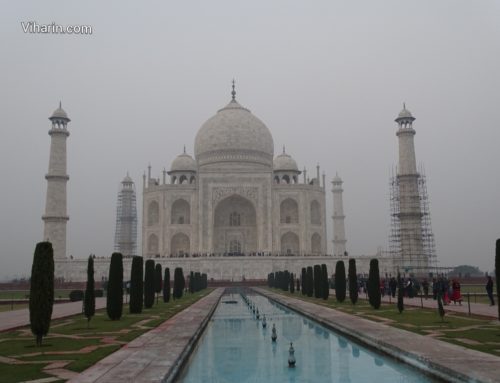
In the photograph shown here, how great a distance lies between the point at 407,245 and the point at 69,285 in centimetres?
1936

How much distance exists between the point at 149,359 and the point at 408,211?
1110 inches

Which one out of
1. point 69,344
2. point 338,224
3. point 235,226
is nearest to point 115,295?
point 69,344

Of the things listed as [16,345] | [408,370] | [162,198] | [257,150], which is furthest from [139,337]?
[257,150]

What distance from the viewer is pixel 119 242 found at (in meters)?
45.5

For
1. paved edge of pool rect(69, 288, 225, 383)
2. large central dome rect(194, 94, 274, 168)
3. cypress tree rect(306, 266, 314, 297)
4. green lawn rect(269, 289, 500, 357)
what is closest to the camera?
paved edge of pool rect(69, 288, 225, 383)

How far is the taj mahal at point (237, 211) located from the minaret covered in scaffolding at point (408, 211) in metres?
0.06

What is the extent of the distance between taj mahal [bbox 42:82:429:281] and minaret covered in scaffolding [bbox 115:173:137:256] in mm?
1434

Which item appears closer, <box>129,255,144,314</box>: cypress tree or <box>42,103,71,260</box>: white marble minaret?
<box>129,255,144,314</box>: cypress tree

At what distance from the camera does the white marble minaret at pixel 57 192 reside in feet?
105

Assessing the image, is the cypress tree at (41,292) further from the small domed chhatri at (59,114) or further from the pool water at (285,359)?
the small domed chhatri at (59,114)

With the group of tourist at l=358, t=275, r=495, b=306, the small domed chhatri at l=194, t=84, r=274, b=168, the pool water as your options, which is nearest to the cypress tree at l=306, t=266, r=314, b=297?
the group of tourist at l=358, t=275, r=495, b=306

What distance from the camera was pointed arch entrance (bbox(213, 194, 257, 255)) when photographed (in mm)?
37469

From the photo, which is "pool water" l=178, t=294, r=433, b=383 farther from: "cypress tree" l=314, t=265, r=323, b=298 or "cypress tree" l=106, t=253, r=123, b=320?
"cypress tree" l=314, t=265, r=323, b=298

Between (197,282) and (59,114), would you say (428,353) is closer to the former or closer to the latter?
(197,282)
